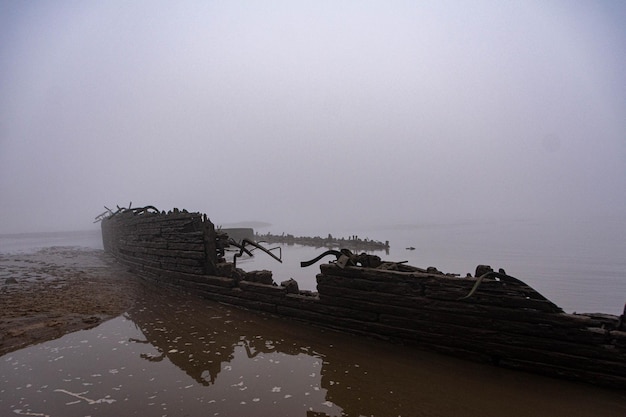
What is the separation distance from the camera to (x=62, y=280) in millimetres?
15219

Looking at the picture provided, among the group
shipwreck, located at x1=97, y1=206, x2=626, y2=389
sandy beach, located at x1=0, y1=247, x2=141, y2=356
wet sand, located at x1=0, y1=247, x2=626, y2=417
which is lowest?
sandy beach, located at x1=0, y1=247, x2=141, y2=356

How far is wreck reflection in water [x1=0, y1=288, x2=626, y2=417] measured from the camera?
14.1ft

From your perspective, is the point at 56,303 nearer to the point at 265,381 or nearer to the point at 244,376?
the point at 244,376

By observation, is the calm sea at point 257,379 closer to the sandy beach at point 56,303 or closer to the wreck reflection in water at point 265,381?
the wreck reflection in water at point 265,381

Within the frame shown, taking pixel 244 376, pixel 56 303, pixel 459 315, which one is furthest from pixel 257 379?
pixel 56 303

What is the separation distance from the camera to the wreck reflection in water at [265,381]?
14.1 feet

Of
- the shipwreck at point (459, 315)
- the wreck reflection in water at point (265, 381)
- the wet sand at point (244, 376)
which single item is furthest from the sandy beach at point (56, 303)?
the shipwreck at point (459, 315)

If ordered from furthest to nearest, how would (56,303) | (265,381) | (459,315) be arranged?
(56,303) < (459,315) < (265,381)

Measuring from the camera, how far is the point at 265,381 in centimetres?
527

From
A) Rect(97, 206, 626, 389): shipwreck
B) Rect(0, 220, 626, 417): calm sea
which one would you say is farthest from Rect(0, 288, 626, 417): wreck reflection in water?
Rect(97, 206, 626, 389): shipwreck

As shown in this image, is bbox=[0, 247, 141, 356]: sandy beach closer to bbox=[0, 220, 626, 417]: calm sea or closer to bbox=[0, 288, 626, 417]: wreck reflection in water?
bbox=[0, 220, 626, 417]: calm sea

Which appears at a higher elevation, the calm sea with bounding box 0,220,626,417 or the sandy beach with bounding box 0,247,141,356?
the calm sea with bounding box 0,220,626,417

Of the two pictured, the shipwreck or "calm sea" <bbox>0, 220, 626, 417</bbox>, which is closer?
"calm sea" <bbox>0, 220, 626, 417</bbox>

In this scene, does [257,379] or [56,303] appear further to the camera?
[56,303]
